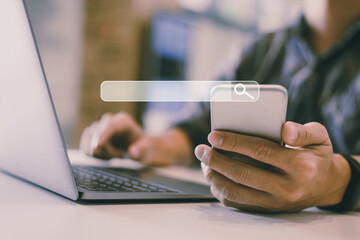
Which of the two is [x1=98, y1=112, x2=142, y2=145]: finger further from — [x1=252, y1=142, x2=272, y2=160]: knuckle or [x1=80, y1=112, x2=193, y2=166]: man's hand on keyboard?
[x1=252, y1=142, x2=272, y2=160]: knuckle

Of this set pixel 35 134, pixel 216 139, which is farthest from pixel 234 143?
pixel 35 134

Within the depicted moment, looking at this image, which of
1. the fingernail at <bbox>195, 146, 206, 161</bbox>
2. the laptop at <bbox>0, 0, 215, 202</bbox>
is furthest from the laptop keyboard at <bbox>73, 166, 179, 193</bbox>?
the fingernail at <bbox>195, 146, 206, 161</bbox>

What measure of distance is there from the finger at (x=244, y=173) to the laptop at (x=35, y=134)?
10cm

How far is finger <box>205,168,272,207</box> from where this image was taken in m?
0.44

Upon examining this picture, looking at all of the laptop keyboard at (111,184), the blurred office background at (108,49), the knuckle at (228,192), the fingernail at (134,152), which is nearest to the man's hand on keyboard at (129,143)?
the fingernail at (134,152)

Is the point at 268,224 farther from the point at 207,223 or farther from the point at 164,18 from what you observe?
the point at 164,18

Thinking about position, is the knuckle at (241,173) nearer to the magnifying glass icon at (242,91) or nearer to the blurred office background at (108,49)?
the magnifying glass icon at (242,91)

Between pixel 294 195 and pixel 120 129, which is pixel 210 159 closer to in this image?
pixel 294 195

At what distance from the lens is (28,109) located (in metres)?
0.44

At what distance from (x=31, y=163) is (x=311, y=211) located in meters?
0.41

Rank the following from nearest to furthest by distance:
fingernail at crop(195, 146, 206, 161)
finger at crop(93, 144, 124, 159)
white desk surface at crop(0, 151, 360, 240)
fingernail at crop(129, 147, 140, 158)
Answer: white desk surface at crop(0, 151, 360, 240), fingernail at crop(195, 146, 206, 161), finger at crop(93, 144, 124, 159), fingernail at crop(129, 147, 140, 158)

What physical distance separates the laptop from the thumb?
18cm

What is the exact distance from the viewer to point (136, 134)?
96 cm

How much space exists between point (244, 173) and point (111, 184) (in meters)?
0.20
